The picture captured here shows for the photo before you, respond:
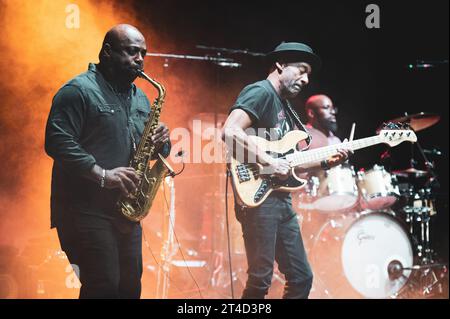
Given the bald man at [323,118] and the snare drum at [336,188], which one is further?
the bald man at [323,118]

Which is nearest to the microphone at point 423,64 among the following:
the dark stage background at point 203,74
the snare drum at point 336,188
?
the dark stage background at point 203,74

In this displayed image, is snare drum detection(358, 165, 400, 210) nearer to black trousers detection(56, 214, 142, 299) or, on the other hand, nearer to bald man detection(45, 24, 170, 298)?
bald man detection(45, 24, 170, 298)

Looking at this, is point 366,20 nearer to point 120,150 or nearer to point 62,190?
point 120,150

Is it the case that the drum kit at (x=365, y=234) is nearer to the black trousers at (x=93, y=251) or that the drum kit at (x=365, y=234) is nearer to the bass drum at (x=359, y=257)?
the bass drum at (x=359, y=257)

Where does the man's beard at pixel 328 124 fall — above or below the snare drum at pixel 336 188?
above

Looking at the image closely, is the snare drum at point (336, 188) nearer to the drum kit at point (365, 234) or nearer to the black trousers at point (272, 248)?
the drum kit at point (365, 234)

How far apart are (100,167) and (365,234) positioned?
4924mm

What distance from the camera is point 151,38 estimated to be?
273 inches

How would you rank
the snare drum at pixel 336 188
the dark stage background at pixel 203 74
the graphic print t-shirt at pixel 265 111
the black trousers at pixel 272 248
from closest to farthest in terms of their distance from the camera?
the black trousers at pixel 272 248, the graphic print t-shirt at pixel 265 111, the dark stage background at pixel 203 74, the snare drum at pixel 336 188

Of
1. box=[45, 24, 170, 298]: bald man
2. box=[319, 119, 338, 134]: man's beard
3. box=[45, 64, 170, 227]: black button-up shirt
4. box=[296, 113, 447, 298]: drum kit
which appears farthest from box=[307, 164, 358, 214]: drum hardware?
box=[45, 64, 170, 227]: black button-up shirt

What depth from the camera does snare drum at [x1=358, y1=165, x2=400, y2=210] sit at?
700cm

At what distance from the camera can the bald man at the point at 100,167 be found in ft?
10.7

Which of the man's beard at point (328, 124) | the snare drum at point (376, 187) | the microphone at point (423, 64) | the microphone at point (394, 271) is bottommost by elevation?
the microphone at point (394, 271)

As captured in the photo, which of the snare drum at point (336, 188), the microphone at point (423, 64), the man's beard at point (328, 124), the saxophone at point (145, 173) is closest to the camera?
the saxophone at point (145, 173)
